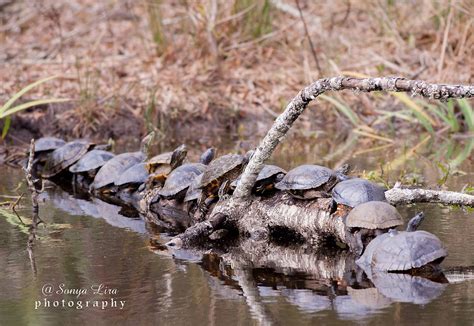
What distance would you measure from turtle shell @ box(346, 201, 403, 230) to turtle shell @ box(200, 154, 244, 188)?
1.08 metres

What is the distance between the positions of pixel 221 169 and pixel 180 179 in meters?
0.56

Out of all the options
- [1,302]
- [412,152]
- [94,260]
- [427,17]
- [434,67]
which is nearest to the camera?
[1,302]

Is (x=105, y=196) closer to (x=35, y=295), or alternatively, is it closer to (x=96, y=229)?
(x=96, y=229)

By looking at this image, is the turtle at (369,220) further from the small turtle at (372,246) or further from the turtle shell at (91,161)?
the turtle shell at (91,161)

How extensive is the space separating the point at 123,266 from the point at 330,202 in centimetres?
120

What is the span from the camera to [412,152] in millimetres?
7977

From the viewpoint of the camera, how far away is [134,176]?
6383mm

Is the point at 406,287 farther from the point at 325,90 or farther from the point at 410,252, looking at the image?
the point at 325,90

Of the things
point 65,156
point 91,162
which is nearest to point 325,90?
point 91,162

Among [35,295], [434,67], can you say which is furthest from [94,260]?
[434,67]

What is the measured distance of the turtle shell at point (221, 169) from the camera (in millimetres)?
5113

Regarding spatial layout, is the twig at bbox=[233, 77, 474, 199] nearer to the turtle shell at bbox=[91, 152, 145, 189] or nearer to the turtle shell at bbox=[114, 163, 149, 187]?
the turtle shell at bbox=[114, 163, 149, 187]

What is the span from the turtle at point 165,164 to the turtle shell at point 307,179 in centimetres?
139

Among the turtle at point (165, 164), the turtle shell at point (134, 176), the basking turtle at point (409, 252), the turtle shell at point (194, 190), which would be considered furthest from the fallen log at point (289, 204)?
the turtle shell at point (134, 176)
